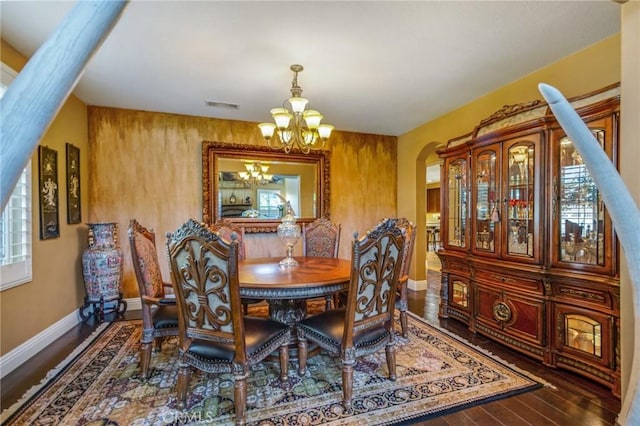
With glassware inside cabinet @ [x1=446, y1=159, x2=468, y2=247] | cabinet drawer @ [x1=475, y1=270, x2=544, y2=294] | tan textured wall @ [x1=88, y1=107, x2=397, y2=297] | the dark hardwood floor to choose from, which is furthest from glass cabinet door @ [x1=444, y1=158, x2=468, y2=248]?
tan textured wall @ [x1=88, y1=107, x2=397, y2=297]

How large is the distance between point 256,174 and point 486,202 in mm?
3072

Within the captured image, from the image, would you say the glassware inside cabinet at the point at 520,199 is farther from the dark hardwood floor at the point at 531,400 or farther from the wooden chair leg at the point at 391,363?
the wooden chair leg at the point at 391,363

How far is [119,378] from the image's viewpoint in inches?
89.3

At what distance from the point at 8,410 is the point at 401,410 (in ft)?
7.87

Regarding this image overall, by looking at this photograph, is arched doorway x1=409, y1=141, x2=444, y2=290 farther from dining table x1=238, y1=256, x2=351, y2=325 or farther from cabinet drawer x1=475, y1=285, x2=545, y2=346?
dining table x1=238, y1=256, x2=351, y2=325

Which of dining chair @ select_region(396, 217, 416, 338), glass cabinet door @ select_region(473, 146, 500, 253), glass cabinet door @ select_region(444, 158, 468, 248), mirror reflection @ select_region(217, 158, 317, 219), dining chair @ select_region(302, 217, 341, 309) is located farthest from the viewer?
mirror reflection @ select_region(217, 158, 317, 219)

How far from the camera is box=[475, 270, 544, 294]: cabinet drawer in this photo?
254 cm

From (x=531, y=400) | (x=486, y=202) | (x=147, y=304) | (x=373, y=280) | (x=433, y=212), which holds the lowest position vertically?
(x=531, y=400)

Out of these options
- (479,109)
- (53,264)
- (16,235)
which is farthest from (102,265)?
(479,109)

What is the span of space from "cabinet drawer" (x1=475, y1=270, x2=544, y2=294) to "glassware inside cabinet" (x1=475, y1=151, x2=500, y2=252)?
0.24 m

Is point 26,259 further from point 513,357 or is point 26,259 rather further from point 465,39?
point 513,357

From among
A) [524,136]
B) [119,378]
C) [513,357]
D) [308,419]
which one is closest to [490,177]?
[524,136]

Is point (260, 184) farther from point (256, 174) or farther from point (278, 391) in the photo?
point (278, 391)

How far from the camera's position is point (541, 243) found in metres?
2.49
